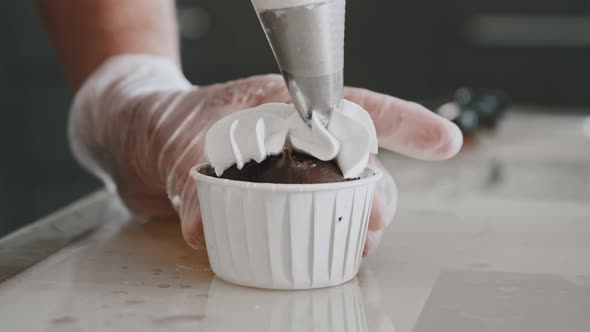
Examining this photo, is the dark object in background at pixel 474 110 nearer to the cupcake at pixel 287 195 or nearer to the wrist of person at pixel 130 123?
the wrist of person at pixel 130 123

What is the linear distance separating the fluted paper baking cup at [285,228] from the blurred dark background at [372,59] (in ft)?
10.3

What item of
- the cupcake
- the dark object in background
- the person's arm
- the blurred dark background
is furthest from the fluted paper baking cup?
the blurred dark background

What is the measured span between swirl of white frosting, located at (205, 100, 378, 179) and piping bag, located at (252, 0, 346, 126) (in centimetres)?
2

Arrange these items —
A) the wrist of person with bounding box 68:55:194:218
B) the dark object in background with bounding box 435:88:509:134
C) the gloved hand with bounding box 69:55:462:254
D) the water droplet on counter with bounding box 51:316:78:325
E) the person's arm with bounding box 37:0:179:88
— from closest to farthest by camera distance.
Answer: the water droplet on counter with bounding box 51:316:78:325 < the gloved hand with bounding box 69:55:462:254 < the wrist of person with bounding box 68:55:194:218 < the person's arm with bounding box 37:0:179:88 < the dark object in background with bounding box 435:88:509:134

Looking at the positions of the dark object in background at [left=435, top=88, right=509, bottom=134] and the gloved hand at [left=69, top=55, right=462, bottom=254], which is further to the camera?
the dark object in background at [left=435, top=88, right=509, bottom=134]

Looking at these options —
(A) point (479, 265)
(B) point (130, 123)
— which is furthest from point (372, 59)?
(A) point (479, 265)

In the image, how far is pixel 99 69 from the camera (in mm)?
1432

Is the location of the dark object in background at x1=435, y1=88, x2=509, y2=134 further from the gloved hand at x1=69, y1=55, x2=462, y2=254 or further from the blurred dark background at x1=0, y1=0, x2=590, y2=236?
the blurred dark background at x1=0, y1=0, x2=590, y2=236

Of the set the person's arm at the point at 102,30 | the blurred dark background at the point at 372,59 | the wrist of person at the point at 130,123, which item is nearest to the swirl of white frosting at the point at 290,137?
the wrist of person at the point at 130,123

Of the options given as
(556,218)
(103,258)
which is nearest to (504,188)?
(556,218)

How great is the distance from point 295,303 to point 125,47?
0.85m

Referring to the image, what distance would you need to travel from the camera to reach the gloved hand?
906 mm

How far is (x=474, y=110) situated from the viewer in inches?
83.4

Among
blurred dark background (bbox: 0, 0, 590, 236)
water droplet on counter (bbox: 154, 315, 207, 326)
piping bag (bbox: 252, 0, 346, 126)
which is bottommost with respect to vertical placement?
blurred dark background (bbox: 0, 0, 590, 236)
